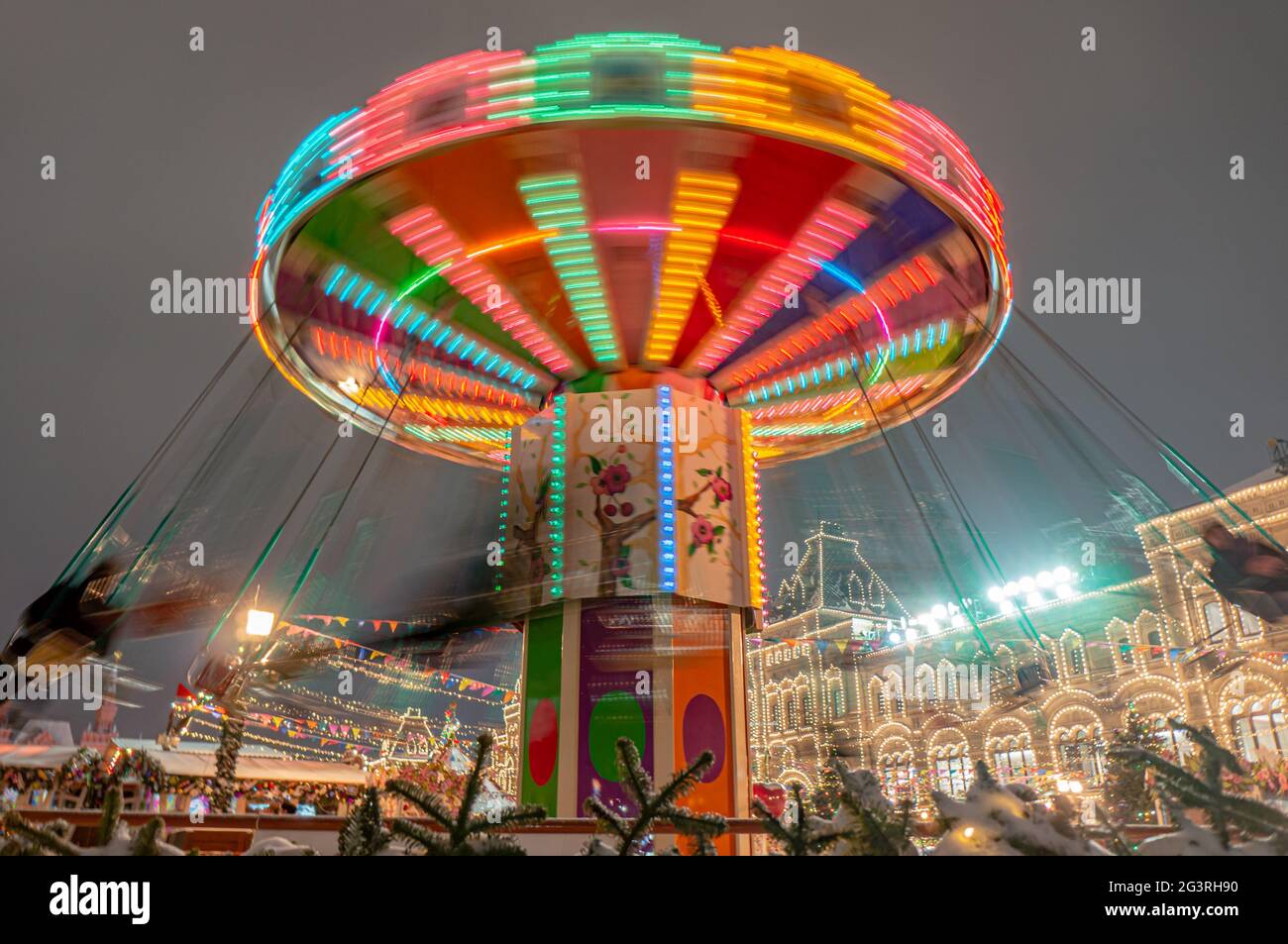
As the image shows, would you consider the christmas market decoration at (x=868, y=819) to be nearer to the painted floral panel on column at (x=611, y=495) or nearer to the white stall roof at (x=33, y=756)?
the painted floral panel on column at (x=611, y=495)

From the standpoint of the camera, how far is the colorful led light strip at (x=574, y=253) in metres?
7.22

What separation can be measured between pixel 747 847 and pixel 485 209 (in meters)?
5.69

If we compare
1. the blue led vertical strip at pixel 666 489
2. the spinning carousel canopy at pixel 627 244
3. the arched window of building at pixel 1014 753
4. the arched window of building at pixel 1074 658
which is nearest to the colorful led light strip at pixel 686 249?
the spinning carousel canopy at pixel 627 244

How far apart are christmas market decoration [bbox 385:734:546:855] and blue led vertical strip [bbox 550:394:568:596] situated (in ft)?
19.0

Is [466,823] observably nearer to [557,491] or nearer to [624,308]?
[557,491]

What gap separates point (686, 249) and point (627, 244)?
0.53m

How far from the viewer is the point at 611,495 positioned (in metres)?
8.43

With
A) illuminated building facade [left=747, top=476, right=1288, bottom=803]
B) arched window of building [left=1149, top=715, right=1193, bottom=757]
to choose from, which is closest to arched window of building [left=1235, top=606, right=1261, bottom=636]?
illuminated building facade [left=747, top=476, right=1288, bottom=803]

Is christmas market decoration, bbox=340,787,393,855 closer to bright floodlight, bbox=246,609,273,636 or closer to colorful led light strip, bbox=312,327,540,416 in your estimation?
colorful led light strip, bbox=312,327,540,416

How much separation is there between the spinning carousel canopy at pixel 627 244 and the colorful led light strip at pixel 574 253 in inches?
0.8

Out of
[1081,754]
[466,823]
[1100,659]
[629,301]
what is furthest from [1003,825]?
[1100,659]

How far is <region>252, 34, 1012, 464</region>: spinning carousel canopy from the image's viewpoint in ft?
21.5
